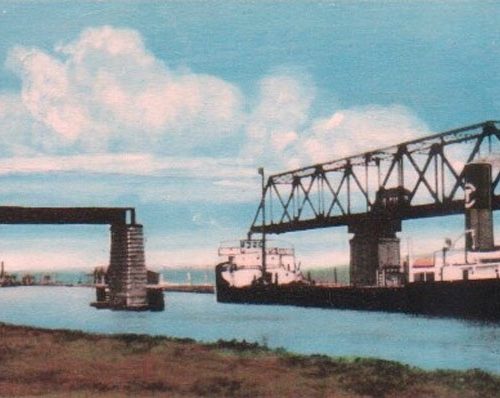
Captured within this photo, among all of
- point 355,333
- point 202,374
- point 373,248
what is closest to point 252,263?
point 373,248

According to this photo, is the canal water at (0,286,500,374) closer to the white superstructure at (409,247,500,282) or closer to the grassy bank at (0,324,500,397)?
the white superstructure at (409,247,500,282)

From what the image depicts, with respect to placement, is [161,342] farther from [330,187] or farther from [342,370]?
[330,187]

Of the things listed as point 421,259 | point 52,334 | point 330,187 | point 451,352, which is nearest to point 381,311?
point 421,259

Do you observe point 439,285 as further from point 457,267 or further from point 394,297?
point 394,297

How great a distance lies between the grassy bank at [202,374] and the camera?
628 inches

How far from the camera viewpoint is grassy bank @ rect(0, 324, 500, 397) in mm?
15961

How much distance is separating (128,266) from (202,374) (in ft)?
188

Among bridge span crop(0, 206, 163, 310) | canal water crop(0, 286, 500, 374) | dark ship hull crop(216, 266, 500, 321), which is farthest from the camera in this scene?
bridge span crop(0, 206, 163, 310)

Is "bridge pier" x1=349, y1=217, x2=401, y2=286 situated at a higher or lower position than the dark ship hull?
higher

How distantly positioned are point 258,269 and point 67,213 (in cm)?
4304

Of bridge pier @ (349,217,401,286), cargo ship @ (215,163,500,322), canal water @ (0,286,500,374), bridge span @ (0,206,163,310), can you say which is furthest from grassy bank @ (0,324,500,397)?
bridge pier @ (349,217,401,286)

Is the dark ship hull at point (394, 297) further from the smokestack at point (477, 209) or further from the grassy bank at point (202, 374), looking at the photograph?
the grassy bank at point (202, 374)

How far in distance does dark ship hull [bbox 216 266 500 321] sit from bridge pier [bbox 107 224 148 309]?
2305 cm

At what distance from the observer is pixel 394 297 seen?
3155 inches
